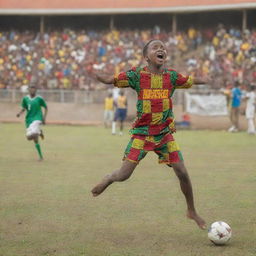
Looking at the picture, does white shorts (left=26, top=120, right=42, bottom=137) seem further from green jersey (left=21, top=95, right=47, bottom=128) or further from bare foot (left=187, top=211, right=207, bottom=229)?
bare foot (left=187, top=211, right=207, bottom=229)

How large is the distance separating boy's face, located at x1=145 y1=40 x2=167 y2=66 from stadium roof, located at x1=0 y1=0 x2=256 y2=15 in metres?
25.6

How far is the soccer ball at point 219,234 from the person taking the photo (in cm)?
670

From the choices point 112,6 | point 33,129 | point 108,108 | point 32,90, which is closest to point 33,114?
point 33,129

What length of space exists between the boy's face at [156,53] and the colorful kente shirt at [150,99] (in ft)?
0.55

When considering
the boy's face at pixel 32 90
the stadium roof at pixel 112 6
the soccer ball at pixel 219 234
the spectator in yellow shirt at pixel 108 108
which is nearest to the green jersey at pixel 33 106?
the boy's face at pixel 32 90

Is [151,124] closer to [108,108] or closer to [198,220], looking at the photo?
[198,220]

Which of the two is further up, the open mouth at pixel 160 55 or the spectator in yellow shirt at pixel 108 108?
the open mouth at pixel 160 55

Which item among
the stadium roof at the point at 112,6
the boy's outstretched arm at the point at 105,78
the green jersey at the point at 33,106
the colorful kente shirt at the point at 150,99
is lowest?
the green jersey at the point at 33,106

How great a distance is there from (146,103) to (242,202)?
2852mm

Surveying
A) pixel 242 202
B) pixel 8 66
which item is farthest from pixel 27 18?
pixel 242 202

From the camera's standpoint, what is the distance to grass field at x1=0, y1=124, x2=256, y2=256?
6.75m

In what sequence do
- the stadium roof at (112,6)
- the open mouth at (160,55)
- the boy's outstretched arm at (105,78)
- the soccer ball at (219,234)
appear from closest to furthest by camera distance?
1. the soccer ball at (219,234)
2. the boy's outstretched arm at (105,78)
3. the open mouth at (160,55)
4. the stadium roof at (112,6)

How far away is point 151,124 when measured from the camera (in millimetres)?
7273

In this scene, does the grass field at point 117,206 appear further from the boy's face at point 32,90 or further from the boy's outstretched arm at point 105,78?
the boy's outstretched arm at point 105,78
